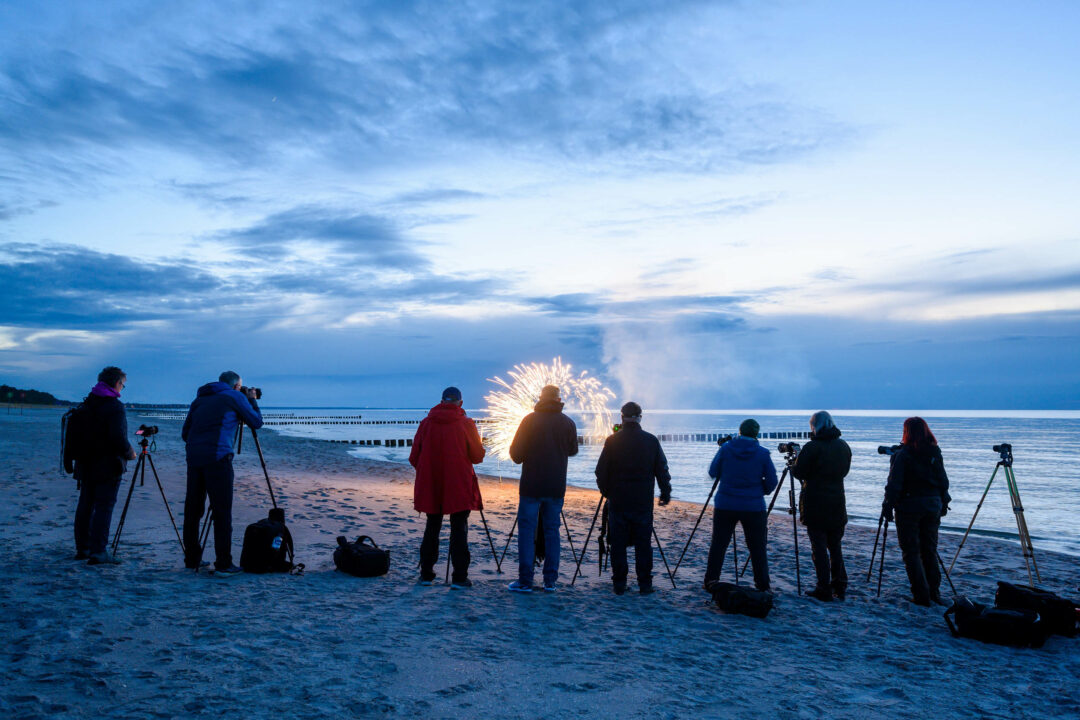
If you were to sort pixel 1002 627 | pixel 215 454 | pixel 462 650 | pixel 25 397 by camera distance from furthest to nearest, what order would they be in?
pixel 25 397, pixel 215 454, pixel 1002 627, pixel 462 650

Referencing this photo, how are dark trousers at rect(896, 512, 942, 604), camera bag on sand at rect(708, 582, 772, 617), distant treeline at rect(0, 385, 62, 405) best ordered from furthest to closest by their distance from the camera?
distant treeline at rect(0, 385, 62, 405) → dark trousers at rect(896, 512, 942, 604) → camera bag on sand at rect(708, 582, 772, 617)

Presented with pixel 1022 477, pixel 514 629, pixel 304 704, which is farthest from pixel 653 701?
pixel 1022 477

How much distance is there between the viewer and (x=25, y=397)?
375 ft

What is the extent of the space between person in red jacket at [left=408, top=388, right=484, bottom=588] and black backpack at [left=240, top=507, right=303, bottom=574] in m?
1.71

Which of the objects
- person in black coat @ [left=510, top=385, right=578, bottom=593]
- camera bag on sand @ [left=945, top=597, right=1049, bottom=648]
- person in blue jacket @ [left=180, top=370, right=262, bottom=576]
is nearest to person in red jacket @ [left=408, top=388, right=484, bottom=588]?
person in black coat @ [left=510, top=385, right=578, bottom=593]

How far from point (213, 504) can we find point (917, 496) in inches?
313

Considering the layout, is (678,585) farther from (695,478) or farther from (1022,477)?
(1022,477)

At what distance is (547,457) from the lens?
300 inches

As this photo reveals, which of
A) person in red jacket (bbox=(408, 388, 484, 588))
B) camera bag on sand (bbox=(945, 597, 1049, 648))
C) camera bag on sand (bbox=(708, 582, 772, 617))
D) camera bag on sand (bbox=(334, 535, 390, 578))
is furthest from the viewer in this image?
camera bag on sand (bbox=(334, 535, 390, 578))

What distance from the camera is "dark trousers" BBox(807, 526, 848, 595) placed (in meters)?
7.83

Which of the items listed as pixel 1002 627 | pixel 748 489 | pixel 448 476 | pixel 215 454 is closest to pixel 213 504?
pixel 215 454

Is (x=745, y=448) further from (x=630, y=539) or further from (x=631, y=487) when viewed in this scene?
(x=630, y=539)

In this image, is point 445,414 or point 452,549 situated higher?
point 445,414

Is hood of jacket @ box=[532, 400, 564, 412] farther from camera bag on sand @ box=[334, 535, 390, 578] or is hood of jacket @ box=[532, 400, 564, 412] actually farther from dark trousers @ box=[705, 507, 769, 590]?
camera bag on sand @ box=[334, 535, 390, 578]
